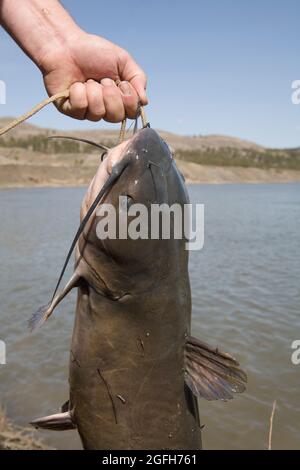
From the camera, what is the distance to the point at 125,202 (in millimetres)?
1992

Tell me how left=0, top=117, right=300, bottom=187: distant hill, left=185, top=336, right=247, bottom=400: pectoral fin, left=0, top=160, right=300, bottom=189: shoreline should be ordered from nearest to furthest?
1. left=185, top=336, right=247, bottom=400: pectoral fin
2. left=0, top=160, right=300, bottom=189: shoreline
3. left=0, top=117, right=300, bottom=187: distant hill

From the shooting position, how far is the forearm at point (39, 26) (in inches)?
99.7

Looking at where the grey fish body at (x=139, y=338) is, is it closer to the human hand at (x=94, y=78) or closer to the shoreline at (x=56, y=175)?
the human hand at (x=94, y=78)

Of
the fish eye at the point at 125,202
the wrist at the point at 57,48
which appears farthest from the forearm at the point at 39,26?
the fish eye at the point at 125,202

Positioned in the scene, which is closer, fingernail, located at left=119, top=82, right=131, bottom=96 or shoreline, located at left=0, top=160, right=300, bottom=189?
fingernail, located at left=119, top=82, right=131, bottom=96

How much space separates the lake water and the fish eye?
354 centimetres

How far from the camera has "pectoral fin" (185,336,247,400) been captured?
212 centimetres

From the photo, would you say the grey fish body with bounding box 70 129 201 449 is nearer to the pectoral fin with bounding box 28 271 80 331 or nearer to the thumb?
the pectoral fin with bounding box 28 271 80 331

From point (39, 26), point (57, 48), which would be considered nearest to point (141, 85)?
point (57, 48)

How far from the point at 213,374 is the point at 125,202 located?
0.86 metres

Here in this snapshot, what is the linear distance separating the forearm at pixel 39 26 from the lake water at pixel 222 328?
3.74 meters

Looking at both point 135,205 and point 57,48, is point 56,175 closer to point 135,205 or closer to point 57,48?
point 57,48

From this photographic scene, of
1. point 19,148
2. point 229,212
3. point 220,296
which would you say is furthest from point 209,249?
point 19,148

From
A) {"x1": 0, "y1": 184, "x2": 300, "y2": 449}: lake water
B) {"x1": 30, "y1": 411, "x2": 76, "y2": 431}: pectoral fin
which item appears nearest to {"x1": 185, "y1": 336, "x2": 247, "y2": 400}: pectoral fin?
{"x1": 30, "y1": 411, "x2": 76, "y2": 431}: pectoral fin
